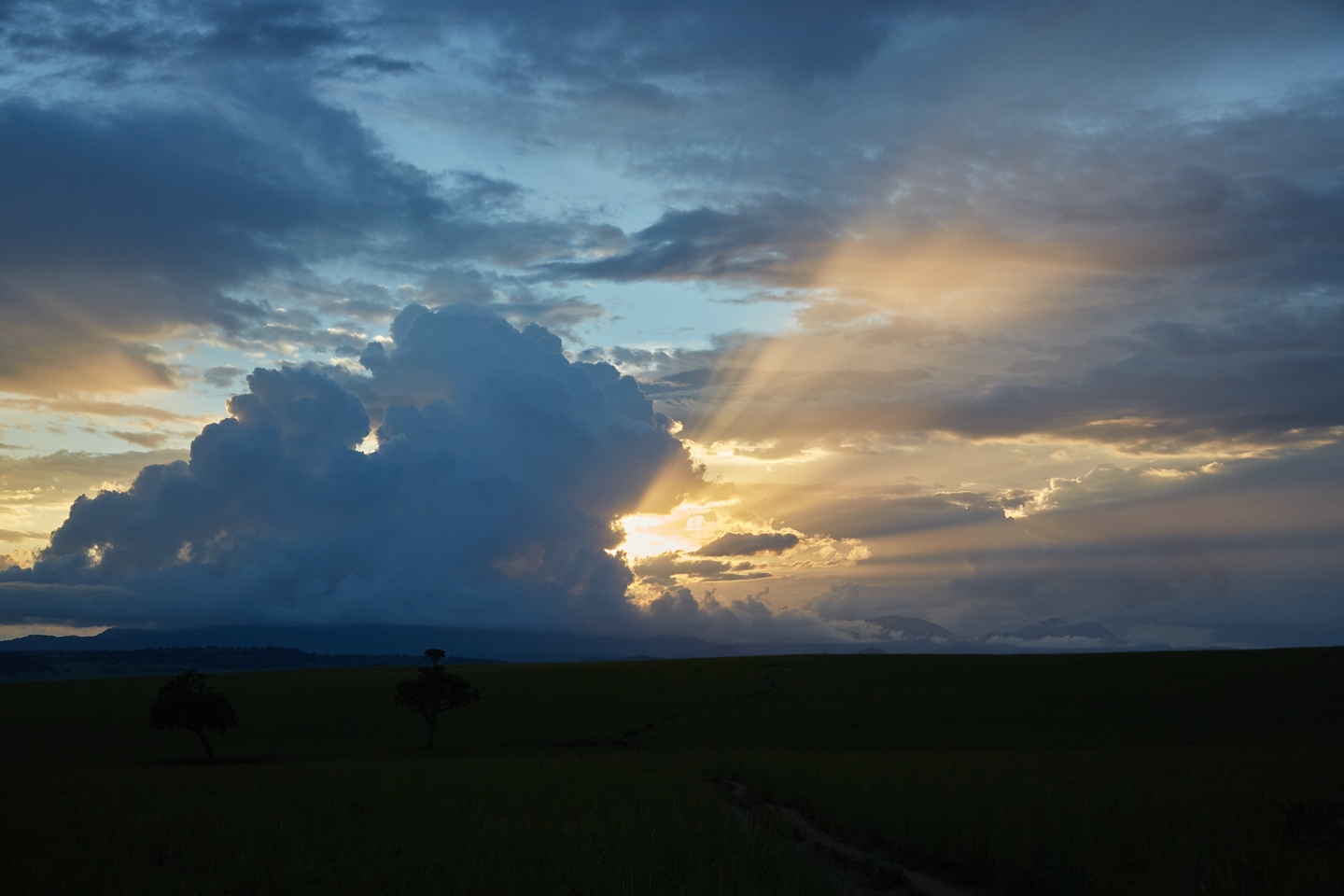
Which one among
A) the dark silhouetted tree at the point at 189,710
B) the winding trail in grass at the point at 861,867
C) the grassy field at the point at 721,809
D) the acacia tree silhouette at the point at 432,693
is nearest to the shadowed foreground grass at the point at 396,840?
the grassy field at the point at 721,809

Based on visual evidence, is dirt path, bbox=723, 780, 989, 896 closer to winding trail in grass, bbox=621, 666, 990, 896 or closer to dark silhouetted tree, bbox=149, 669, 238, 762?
winding trail in grass, bbox=621, 666, 990, 896

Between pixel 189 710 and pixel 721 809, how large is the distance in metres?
47.8

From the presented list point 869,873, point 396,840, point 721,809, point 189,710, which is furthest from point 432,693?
point 869,873

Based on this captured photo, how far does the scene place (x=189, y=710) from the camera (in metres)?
54.6

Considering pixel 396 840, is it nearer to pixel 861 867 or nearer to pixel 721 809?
pixel 721 809

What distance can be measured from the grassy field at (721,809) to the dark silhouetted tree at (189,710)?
2.23 metres

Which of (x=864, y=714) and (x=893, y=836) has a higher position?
(x=893, y=836)

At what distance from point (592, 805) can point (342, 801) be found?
7.63 metres

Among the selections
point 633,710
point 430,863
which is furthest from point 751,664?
point 430,863

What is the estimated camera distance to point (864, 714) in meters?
61.8

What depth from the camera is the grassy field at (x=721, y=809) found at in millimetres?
13047

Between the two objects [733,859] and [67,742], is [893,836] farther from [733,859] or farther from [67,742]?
[67,742]

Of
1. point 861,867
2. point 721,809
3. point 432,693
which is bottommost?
point 432,693

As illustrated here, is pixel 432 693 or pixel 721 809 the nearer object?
pixel 721 809
